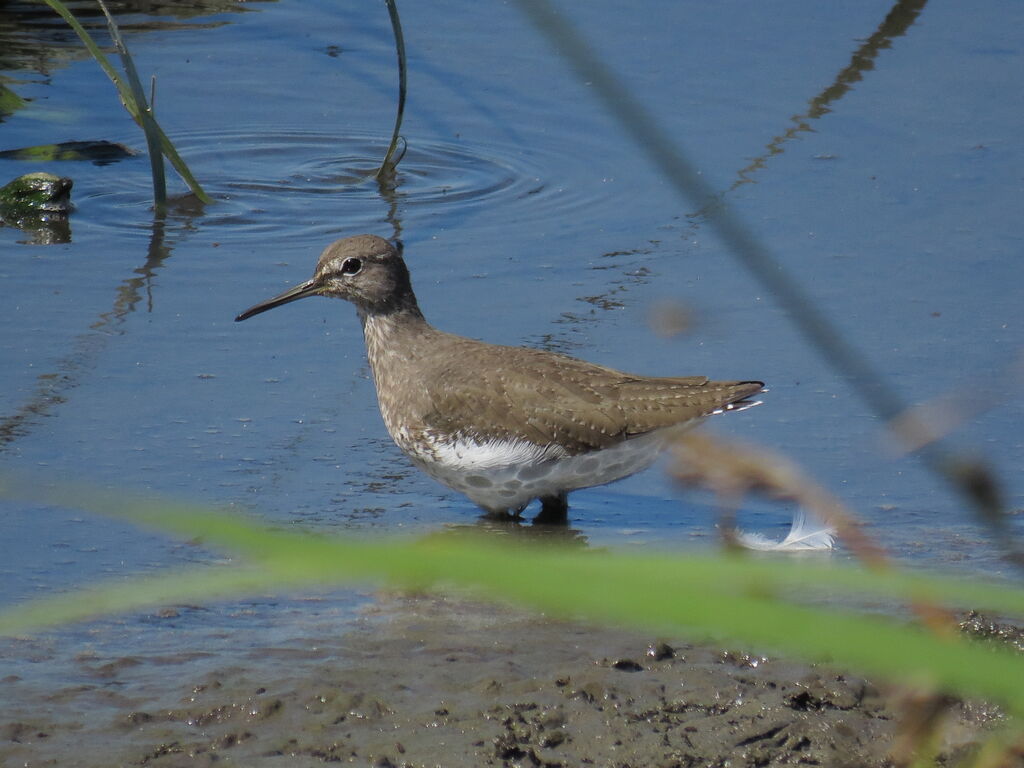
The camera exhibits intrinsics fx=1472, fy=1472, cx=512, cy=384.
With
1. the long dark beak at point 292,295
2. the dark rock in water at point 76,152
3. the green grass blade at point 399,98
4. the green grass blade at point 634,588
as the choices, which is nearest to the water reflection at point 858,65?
the green grass blade at point 399,98

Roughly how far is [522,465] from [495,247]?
280cm

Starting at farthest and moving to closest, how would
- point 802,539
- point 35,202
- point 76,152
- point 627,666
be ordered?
point 76,152, point 35,202, point 802,539, point 627,666

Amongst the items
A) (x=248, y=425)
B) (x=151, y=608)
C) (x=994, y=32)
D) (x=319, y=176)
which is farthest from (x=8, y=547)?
(x=994, y=32)

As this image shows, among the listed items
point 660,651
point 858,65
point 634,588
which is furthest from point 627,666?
point 858,65

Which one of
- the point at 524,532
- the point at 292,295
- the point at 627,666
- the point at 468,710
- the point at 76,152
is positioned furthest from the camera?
the point at 76,152

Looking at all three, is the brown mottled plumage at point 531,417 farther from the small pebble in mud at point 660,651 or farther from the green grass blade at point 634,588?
the green grass blade at point 634,588

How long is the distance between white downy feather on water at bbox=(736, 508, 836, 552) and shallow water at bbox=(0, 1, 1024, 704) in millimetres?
165

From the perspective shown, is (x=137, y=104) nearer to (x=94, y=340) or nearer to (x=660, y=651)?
(x=94, y=340)

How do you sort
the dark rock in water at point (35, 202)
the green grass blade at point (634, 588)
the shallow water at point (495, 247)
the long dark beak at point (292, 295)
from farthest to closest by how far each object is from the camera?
the dark rock in water at point (35, 202)
the long dark beak at point (292, 295)
the shallow water at point (495, 247)
the green grass blade at point (634, 588)

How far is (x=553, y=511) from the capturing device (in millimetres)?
5965

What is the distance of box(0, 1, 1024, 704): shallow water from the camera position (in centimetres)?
589

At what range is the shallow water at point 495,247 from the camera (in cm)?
589

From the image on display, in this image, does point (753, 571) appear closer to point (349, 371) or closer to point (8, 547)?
point (8, 547)

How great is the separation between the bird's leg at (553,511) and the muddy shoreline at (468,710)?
151cm
